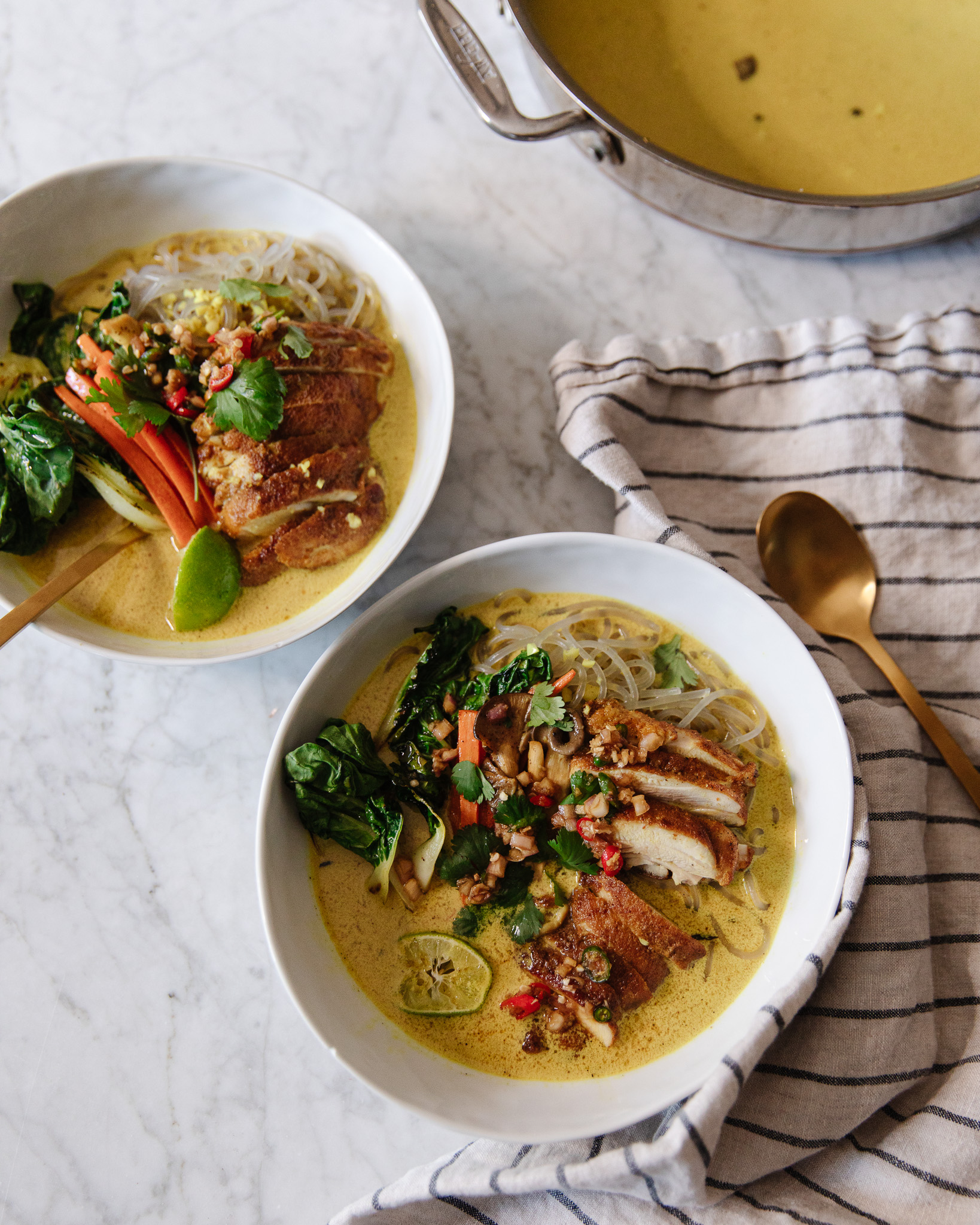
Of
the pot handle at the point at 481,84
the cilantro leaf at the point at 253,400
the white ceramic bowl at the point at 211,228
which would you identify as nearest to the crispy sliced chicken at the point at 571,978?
the white ceramic bowl at the point at 211,228

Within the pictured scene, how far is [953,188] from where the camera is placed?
→ 9.23 feet

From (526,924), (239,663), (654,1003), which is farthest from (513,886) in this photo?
(239,663)

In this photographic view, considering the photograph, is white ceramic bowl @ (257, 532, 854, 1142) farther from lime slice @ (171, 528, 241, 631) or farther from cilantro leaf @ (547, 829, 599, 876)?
cilantro leaf @ (547, 829, 599, 876)

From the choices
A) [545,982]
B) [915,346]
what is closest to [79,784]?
[545,982]

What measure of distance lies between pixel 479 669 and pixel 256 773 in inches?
37.7

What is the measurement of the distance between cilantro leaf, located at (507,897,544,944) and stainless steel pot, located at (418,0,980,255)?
240 centimetres

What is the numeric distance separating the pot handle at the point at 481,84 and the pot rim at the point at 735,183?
67 mm

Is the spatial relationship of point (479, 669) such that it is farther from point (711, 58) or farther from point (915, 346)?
point (711, 58)

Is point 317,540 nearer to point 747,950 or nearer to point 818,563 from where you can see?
point 818,563

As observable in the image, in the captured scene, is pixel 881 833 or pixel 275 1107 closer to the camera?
pixel 881 833

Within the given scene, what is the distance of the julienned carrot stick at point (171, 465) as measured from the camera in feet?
9.96

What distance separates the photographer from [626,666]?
2.96 meters

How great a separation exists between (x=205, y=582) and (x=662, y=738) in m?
1.63

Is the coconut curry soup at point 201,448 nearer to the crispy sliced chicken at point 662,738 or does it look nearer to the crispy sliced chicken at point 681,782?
the crispy sliced chicken at point 662,738
